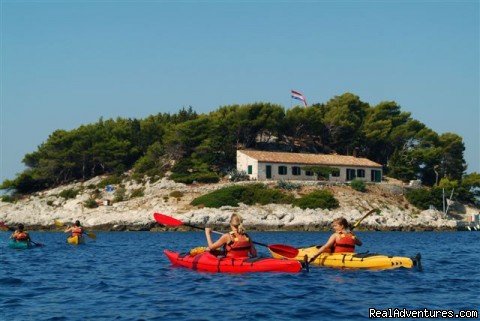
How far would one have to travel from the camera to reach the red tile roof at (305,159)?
70625mm

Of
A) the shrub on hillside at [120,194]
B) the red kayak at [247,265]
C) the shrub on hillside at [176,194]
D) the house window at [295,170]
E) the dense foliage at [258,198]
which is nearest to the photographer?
the red kayak at [247,265]

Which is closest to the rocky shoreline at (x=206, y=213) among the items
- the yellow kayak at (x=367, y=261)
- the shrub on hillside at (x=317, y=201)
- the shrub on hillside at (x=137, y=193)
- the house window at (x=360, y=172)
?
the shrub on hillside at (x=137, y=193)

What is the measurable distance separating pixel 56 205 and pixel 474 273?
178 feet

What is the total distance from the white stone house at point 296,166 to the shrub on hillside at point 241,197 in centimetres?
607

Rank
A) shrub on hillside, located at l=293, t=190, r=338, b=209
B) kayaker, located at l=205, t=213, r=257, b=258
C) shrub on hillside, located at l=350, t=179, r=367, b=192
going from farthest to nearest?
shrub on hillside, located at l=350, t=179, r=367, b=192, shrub on hillside, located at l=293, t=190, r=338, b=209, kayaker, located at l=205, t=213, r=257, b=258

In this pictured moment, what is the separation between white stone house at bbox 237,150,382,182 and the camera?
6975 cm

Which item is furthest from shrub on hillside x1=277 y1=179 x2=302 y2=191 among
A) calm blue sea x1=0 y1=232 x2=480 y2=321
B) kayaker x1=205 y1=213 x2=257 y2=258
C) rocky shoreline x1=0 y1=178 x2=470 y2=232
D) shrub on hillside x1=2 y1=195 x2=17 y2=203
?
kayaker x1=205 y1=213 x2=257 y2=258

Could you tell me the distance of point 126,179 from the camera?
2894 inches

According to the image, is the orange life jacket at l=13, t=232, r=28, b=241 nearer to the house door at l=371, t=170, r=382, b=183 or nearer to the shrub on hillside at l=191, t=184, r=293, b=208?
the shrub on hillside at l=191, t=184, r=293, b=208

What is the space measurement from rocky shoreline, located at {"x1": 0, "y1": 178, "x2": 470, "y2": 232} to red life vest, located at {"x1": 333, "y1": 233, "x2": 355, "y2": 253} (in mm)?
34024

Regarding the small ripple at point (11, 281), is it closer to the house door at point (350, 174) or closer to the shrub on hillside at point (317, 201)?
the shrub on hillside at point (317, 201)

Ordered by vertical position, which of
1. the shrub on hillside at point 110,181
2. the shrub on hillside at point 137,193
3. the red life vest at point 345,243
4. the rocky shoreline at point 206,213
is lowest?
the red life vest at point 345,243

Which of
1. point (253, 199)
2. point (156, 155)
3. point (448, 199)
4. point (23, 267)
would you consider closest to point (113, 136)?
point (156, 155)

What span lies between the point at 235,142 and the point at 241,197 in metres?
17.5
